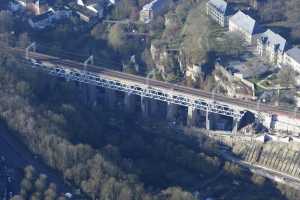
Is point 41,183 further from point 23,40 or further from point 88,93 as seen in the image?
point 23,40

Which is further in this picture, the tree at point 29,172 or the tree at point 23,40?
the tree at point 23,40

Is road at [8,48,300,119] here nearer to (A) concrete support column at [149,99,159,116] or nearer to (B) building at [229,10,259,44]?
(A) concrete support column at [149,99,159,116]

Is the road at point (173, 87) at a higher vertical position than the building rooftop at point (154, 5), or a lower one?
lower

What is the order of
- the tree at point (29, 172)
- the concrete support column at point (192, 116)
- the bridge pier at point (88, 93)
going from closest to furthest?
the tree at point (29, 172), the concrete support column at point (192, 116), the bridge pier at point (88, 93)

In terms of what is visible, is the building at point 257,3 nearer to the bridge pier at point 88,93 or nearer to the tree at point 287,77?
the tree at point 287,77

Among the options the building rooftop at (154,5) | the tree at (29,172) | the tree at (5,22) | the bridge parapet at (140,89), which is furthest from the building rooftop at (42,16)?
the tree at (29,172)

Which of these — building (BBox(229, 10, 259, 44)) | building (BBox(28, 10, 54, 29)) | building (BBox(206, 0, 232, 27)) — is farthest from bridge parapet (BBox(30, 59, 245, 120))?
building (BBox(206, 0, 232, 27))

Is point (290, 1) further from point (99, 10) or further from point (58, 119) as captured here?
point (58, 119)
